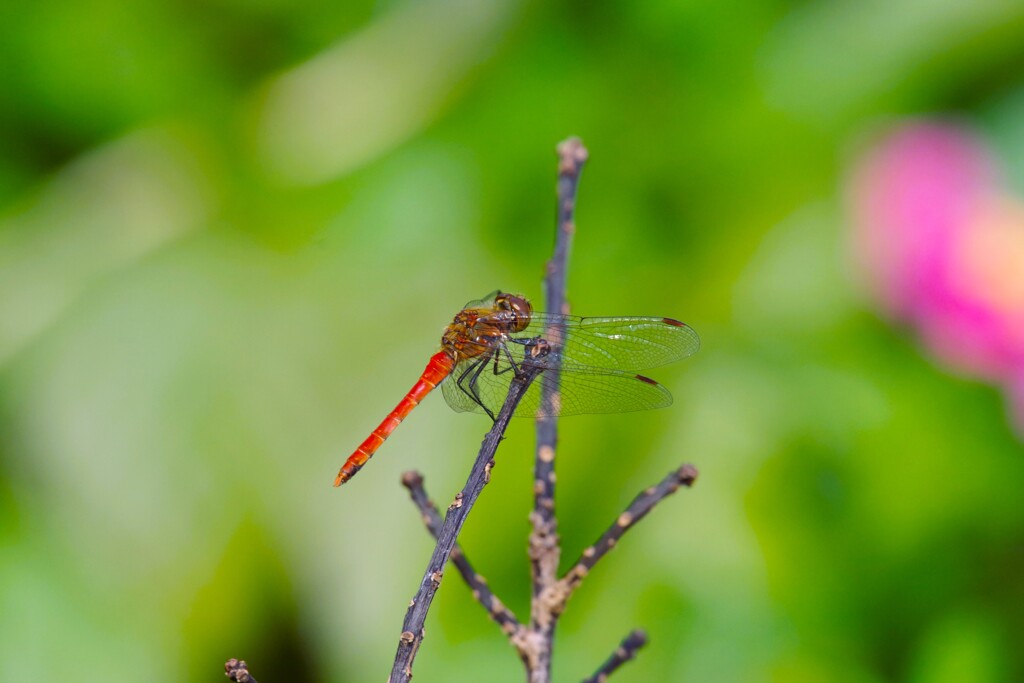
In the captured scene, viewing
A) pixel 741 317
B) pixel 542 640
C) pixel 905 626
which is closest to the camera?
pixel 542 640

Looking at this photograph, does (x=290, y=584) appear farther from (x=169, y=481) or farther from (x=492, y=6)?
(x=492, y=6)

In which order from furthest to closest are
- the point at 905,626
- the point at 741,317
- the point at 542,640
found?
1. the point at 741,317
2. the point at 905,626
3. the point at 542,640

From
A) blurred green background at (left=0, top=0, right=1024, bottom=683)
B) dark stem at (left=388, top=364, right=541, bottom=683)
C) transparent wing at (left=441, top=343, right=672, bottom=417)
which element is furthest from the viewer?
blurred green background at (left=0, top=0, right=1024, bottom=683)

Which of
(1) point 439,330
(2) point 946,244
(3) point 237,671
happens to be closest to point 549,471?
(3) point 237,671

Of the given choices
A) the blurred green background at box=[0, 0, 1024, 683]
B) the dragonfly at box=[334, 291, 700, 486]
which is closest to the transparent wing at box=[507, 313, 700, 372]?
the dragonfly at box=[334, 291, 700, 486]

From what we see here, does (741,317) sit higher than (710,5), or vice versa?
(710,5)

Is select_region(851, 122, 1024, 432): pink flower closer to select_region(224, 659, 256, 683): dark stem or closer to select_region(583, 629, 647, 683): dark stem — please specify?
select_region(583, 629, 647, 683): dark stem

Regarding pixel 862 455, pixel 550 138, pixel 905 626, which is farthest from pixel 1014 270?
pixel 550 138
